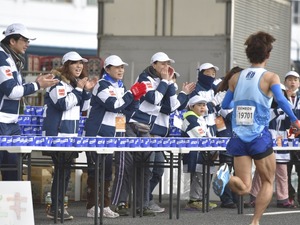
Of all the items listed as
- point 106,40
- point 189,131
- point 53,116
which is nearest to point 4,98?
point 53,116

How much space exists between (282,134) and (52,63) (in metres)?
10.9

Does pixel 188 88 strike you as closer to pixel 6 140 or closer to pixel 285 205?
pixel 285 205

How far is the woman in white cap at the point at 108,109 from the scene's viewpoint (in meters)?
15.3

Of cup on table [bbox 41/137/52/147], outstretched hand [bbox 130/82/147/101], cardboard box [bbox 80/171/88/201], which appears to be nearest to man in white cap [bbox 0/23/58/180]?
cup on table [bbox 41/137/52/147]

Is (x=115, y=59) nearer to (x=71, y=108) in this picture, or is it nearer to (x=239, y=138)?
(x=71, y=108)

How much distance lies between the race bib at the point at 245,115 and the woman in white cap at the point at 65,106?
2.51m

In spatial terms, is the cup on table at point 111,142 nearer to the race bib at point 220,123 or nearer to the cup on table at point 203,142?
the cup on table at point 203,142

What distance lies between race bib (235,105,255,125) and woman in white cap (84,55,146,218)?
2.40 metres

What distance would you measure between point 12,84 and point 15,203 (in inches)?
70.3

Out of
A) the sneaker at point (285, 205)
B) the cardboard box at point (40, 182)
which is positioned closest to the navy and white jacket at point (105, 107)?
the cardboard box at point (40, 182)

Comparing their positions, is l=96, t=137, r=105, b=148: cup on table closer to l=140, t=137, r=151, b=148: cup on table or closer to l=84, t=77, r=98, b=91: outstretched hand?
l=140, t=137, r=151, b=148: cup on table

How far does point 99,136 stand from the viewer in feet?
50.3

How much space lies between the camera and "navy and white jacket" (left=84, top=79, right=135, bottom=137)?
1529 centimetres

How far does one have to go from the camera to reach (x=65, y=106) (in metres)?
14.9
